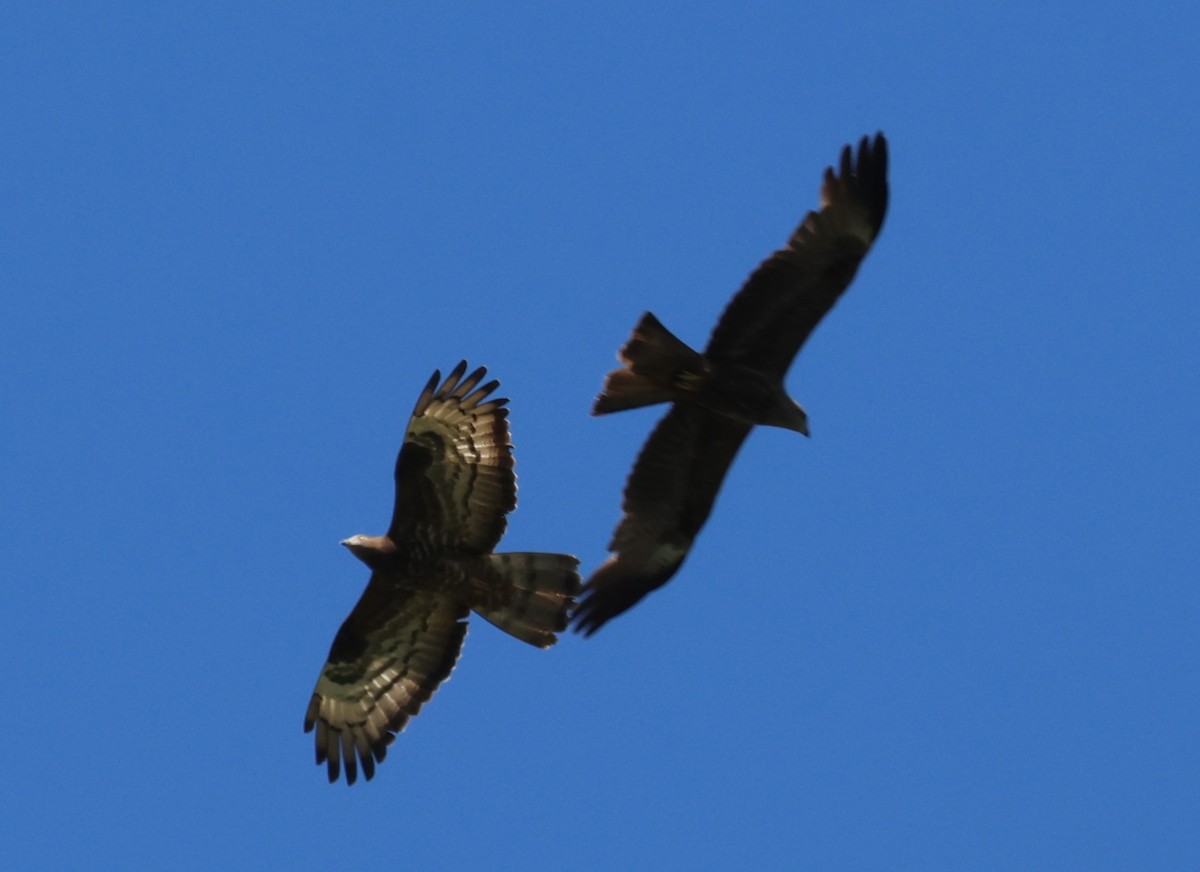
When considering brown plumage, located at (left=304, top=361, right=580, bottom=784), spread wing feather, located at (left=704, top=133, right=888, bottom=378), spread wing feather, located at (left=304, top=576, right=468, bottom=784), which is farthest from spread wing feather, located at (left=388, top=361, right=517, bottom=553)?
spread wing feather, located at (left=704, top=133, right=888, bottom=378)

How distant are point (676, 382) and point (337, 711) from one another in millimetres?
3187

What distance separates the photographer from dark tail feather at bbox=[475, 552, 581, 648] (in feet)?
52.9

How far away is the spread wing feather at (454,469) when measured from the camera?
16016mm

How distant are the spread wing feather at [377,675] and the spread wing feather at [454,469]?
0.57 m

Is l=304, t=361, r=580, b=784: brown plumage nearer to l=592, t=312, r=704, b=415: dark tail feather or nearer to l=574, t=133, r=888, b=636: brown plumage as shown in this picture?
l=574, t=133, r=888, b=636: brown plumage

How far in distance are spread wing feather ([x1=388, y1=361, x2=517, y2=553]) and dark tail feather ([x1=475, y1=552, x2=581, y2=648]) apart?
22cm

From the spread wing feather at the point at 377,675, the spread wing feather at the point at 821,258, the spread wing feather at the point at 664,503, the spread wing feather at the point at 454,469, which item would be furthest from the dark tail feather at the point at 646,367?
the spread wing feather at the point at 377,675

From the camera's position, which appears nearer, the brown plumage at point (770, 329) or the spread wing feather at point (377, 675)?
the brown plumage at point (770, 329)

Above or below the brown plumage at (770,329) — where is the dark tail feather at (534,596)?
below

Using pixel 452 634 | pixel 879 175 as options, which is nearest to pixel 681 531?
pixel 452 634

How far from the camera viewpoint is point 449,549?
52.7 ft

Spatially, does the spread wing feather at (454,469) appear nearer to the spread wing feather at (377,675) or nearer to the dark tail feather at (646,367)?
the spread wing feather at (377,675)

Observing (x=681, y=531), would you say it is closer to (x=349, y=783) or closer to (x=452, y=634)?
(x=452, y=634)

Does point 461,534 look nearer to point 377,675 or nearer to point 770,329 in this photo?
point 377,675
